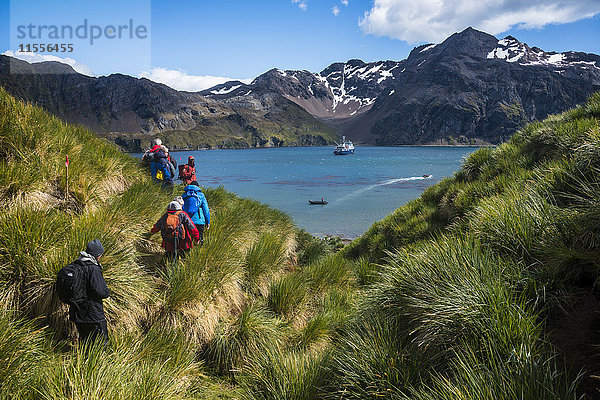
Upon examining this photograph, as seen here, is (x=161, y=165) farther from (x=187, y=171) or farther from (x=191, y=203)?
(x=191, y=203)

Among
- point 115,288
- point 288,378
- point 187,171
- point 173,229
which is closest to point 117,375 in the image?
point 288,378

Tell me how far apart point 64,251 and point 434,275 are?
5462 millimetres

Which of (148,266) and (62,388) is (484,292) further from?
(148,266)

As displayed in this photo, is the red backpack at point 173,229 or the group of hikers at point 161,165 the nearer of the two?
the red backpack at point 173,229

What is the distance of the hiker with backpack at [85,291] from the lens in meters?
4.28

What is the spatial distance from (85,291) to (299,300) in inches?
170

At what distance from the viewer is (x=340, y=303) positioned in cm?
759

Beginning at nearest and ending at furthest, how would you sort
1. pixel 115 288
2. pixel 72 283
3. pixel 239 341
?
pixel 72 283 < pixel 115 288 < pixel 239 341

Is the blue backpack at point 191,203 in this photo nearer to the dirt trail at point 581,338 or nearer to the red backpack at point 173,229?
the red backpack at point 173,229

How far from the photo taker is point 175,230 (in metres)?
6.45

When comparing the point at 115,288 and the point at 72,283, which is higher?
the point at 72,283

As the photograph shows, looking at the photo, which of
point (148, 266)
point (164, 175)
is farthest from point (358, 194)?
point (148, 266)

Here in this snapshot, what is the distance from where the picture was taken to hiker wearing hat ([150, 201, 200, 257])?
6.41 meters

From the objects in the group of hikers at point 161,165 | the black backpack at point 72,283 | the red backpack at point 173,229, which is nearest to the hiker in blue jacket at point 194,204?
the red backpack at point 173,229
